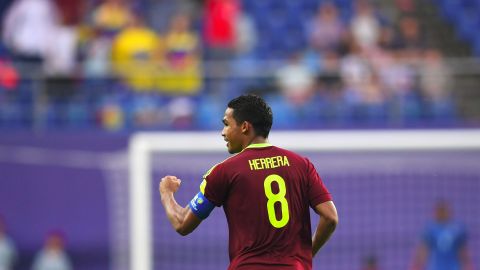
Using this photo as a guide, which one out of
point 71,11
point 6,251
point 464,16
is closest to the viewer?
point 6,251

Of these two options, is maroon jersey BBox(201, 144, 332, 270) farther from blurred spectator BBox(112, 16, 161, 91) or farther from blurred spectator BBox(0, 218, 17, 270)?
blurred spectator BBox(0, 218, 17, 270)

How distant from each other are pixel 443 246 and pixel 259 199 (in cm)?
677

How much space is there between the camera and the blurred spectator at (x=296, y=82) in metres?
12.7

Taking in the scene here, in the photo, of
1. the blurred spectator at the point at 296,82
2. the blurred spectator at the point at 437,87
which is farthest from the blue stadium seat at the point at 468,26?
the blurred spectator at the point at 296,82

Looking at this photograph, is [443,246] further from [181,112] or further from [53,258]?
[53,258]

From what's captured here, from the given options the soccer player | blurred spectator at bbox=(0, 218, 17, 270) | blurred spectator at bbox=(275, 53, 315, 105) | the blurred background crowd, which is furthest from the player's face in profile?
blurred spectator at bbox=(0, 218, 17, 270)

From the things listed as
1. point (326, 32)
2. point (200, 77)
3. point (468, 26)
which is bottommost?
point (200, 77)

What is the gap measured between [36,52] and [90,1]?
76.3 inches

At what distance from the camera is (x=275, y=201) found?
522 centimetres

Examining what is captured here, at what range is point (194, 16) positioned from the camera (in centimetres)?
1428

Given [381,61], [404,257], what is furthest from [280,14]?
[404,257]

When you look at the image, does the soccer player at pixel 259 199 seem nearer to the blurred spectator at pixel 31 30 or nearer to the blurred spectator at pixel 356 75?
the blurred spectator at pixel 356 75

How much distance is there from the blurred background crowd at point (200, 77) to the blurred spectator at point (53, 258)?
1.47 m

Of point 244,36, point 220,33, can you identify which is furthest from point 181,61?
point 244,36
